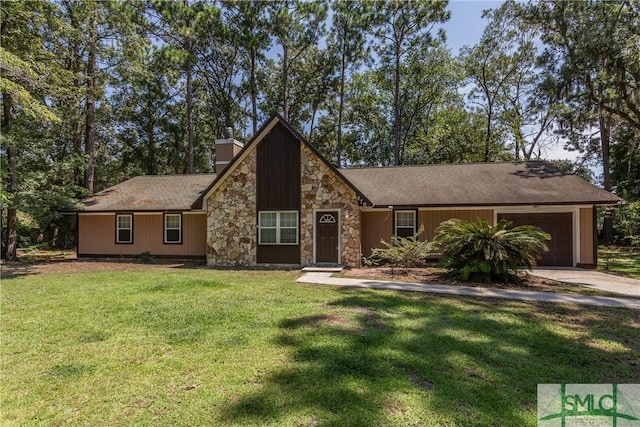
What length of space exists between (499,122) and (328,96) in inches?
572

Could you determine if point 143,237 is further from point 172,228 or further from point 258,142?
point 258,142

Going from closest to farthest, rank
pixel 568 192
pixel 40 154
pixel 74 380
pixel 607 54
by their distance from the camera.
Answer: pixel 74 380
pixel 568 192
pixel 607 54
pixel 40 154

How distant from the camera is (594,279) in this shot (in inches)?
421

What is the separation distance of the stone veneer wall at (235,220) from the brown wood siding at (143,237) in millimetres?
2661

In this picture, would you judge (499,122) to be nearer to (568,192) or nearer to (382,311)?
(568,192)

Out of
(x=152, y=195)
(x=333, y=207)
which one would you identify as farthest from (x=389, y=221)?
(x=152, y=195)

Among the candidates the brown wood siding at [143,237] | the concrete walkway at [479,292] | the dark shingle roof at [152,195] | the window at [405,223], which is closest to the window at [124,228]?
the brown wood siding at [143,237]

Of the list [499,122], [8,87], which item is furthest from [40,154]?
[499,122]

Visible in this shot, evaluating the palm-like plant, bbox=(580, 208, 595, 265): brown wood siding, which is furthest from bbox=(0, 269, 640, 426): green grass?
bbox=(580, 208, 595, 265): brown wood siding

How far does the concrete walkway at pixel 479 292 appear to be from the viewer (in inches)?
299

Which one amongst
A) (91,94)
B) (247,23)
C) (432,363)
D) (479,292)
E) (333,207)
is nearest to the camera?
(432,363)

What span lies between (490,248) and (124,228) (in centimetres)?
1584

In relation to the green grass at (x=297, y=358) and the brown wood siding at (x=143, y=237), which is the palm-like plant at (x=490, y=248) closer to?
the green grass at (x=297, y=358)

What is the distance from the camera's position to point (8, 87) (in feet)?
32.8
